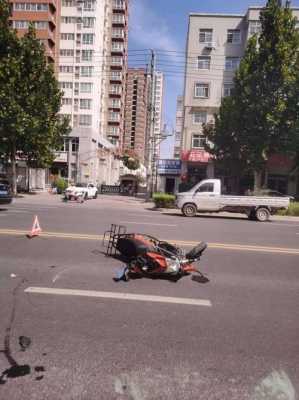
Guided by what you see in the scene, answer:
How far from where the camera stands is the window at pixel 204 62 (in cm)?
3466

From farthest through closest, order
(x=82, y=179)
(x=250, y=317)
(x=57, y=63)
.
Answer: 1. (x=57, y=63)
2. (x=82, y=179)
3. (x=250, y=317)

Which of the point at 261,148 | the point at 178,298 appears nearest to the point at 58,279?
the point at 178,298

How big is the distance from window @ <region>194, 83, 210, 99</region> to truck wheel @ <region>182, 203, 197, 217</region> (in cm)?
2089

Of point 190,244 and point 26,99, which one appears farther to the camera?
point 26,99

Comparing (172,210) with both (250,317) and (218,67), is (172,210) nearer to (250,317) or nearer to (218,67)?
(250,317)

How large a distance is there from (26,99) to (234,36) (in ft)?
79.6

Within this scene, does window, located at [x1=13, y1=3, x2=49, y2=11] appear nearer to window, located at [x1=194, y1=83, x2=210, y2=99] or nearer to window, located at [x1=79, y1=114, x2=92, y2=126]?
window, located at [x1=79, y1=114, x2=92, y2=126]

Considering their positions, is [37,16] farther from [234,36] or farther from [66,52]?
[234,36]

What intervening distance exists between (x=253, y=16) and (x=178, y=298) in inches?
1435

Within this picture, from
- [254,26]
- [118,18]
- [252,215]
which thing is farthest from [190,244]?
[118,18]

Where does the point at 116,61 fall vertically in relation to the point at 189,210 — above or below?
above

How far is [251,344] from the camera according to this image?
3697 mm

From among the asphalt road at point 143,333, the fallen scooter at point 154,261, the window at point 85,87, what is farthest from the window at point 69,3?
the fallen scooter at point 154,261

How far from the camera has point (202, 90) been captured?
34.9 m
